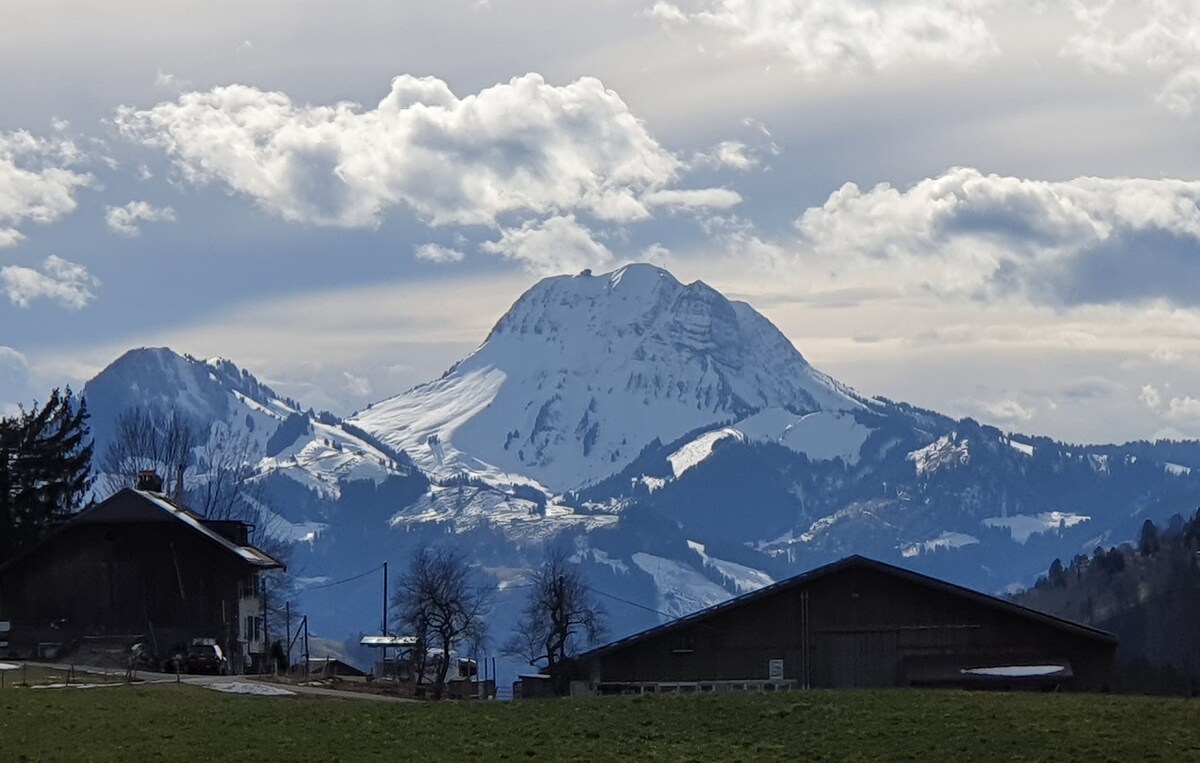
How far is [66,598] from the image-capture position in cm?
9644

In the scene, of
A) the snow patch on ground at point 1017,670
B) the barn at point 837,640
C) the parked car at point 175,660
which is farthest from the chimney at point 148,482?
the snow patch on ground at point 1017,670

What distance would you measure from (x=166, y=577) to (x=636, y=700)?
43.4 m

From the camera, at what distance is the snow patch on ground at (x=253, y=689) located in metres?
65.9

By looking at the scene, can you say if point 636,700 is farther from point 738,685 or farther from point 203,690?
point 738,685

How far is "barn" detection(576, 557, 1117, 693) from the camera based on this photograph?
82.3 meters

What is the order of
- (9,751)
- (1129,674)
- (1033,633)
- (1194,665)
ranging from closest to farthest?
1. (9,751)
2. (1033,633)
3. (1129,674)
4. (1194,665)

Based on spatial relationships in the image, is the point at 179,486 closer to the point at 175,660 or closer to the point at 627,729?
the point at 175,660

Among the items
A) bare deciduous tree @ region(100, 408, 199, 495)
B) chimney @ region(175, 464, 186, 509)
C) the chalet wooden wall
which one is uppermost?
bare deciduous tree @ region(100, 408, 199, 495)

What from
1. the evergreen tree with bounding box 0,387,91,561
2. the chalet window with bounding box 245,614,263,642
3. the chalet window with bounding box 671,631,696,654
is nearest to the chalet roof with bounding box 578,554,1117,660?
the chalet window with bounding box 671,631,696,654

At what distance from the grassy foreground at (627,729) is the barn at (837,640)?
22.8 m

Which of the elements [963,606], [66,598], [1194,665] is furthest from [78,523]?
[1194,665]

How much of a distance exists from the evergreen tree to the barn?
30.6 meters

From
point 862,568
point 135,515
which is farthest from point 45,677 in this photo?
point 862,568

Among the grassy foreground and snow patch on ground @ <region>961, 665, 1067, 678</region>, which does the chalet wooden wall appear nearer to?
snow patch on ground @ <region>961, 665, 1067, 678</region>
